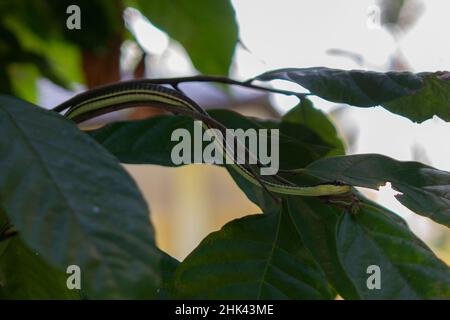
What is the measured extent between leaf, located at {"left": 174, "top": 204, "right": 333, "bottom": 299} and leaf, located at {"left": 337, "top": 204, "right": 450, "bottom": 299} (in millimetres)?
33

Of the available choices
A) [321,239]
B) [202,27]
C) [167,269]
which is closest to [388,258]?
[321,239]

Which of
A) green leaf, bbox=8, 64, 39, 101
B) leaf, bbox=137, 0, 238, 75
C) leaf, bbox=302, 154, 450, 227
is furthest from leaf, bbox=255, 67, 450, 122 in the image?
green leaf, bbox=8, 64, 39, 101

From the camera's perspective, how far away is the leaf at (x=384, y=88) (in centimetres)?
57

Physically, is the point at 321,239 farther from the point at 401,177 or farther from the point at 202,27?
the point at 202,27

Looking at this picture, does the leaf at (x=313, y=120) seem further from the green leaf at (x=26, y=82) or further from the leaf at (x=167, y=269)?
the green leaf at (x=26, y=82)

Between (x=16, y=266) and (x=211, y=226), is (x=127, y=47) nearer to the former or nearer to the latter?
(x=16, y=266)

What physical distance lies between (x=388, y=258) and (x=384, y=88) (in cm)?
14

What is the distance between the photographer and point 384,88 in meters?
0.57

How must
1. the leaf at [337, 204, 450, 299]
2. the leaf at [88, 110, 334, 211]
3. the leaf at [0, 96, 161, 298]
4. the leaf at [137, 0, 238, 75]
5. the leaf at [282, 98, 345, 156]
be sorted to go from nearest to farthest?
the leaf at [0, 96, 161, 298]
the leaf at [337, 204, 450, 299]
the leaf at [88, 110, 334, 211]
the leaf at [282, 98, 345, 156]
the leaf at [137, 0, 238, 75]

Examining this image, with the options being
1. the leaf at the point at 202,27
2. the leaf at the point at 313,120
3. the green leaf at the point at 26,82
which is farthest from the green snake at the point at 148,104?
the green leaf at the point at 26,82

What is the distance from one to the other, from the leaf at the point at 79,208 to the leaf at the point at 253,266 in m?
0.11

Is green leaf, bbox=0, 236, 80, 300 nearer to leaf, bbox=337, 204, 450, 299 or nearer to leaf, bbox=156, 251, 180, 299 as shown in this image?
leaf, bbox=156, 251, 180, 299

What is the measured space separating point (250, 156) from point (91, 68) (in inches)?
31.1

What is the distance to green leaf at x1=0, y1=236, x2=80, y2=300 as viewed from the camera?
21.6 inches
